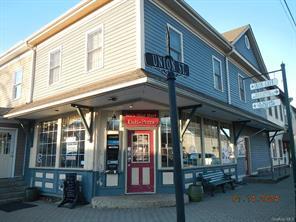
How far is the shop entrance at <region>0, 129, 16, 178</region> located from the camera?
1166 centimetres

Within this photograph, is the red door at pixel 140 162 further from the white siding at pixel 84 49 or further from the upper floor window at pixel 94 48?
the upper floor window at pixel 94 48

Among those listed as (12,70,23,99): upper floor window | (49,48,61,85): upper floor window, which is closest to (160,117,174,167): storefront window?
(49,48,61,85): upper floor window

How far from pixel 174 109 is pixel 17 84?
1195 cm

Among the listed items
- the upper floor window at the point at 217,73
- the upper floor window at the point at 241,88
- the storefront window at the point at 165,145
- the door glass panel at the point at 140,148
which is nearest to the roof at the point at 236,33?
the upper floor window at the point at 241,88

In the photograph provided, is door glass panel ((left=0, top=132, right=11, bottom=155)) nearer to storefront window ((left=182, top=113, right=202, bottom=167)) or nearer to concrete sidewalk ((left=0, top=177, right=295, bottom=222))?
concrete sidewalk ((left=0, top=177, right=295, bottom=222))

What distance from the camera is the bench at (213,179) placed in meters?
10.4

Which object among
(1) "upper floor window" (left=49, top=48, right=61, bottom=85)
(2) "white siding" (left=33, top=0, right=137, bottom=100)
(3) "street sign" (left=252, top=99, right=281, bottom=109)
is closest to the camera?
(3) "street sign" (left=252, top=99, right=281, bottom=109)

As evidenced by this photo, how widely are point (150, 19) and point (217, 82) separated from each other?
5420mm

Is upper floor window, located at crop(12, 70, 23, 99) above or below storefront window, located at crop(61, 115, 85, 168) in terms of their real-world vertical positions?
above

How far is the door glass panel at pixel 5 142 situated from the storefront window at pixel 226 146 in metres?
9.93

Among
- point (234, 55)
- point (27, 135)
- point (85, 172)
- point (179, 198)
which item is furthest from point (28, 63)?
point (179, 198)

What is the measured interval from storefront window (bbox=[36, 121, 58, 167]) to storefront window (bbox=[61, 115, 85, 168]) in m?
0.65

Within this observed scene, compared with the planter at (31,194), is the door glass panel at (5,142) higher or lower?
higher

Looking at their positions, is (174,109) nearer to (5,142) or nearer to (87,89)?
(87,89)
